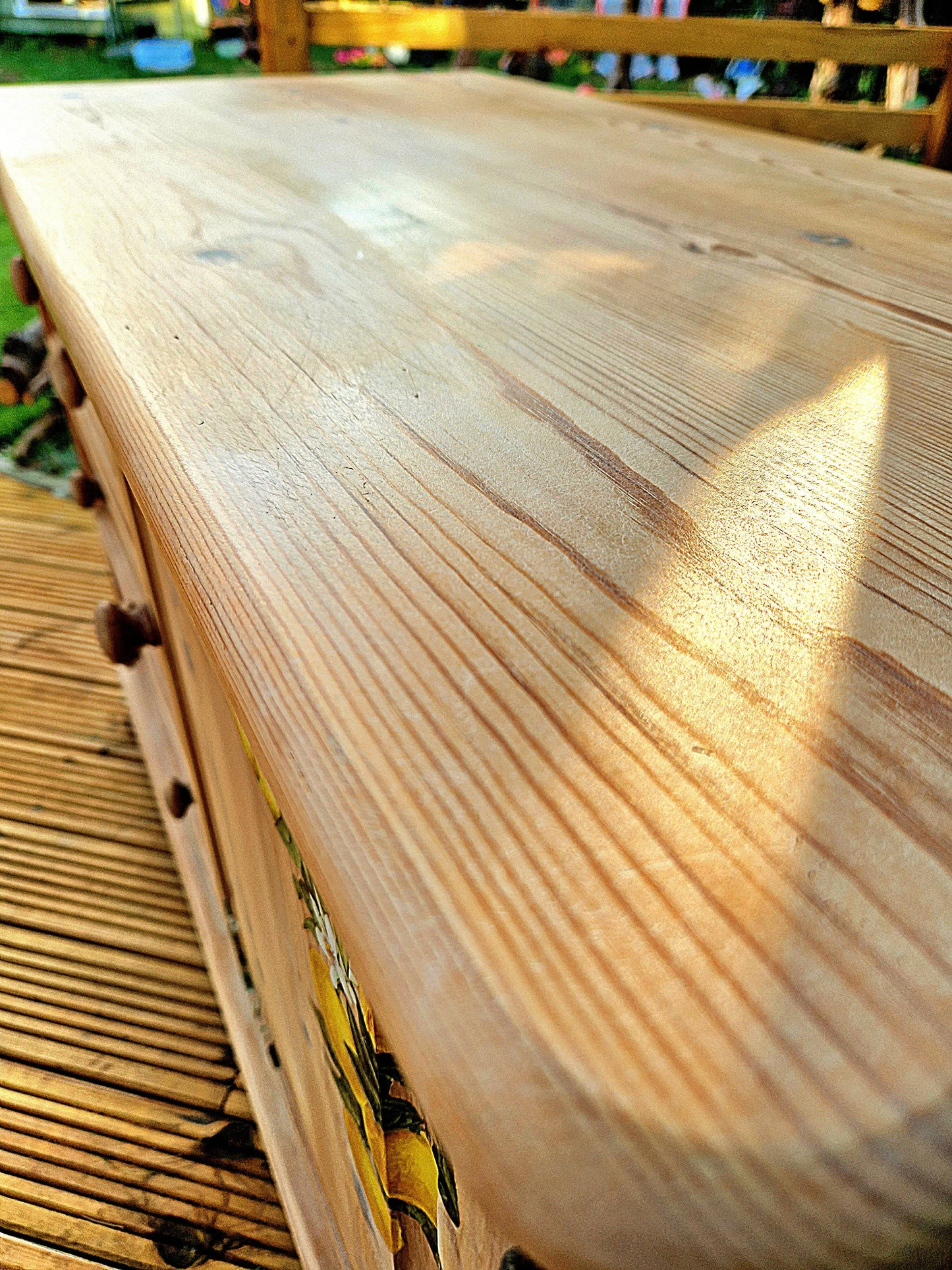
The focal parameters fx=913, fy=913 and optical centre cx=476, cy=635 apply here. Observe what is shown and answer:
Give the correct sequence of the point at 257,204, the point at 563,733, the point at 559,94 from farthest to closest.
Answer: the point at 559,94
the point at 257,204
the point at 563,733

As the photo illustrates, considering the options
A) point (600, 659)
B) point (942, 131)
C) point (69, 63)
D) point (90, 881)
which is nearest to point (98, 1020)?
point (90, 881)

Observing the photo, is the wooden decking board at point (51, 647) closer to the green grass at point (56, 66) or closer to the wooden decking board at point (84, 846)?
the wooden decking board at point (84, 846)

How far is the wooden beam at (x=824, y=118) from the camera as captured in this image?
206cm

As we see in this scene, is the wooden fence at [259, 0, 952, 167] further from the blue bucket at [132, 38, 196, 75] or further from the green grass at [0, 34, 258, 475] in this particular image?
the blue bucket at [132, 38, 196, 75]

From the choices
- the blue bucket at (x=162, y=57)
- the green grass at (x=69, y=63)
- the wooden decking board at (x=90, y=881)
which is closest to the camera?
the wooden decking board at (x=90, y=881)

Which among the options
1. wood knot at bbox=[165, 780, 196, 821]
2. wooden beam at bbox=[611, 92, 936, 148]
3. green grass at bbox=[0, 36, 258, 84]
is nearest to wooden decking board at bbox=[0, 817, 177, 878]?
wood knot at bbox=[165, 780, 196, 821]

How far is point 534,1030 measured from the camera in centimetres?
21

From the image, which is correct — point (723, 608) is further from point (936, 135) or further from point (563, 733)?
point (936, 135)

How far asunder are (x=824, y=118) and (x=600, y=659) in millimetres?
2250

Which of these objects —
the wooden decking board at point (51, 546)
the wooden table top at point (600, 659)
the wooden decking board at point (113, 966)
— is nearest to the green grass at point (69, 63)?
the wooden decking board at point (51, 546)

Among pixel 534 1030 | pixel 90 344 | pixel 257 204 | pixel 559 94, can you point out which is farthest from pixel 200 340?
pixel 559 94

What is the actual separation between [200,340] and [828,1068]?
527mm

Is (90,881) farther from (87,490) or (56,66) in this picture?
(56,66)

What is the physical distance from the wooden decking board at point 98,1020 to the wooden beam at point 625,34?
163cm
